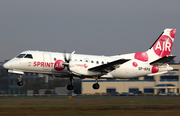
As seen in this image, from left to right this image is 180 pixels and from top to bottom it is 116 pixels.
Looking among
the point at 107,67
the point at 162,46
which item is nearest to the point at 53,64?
the point at 107,67

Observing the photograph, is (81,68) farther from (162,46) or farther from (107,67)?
(162,46)

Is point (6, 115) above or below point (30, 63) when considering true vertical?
below

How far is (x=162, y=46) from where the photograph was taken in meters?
32.3

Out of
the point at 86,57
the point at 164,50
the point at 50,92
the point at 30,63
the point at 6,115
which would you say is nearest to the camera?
the point at 6,115

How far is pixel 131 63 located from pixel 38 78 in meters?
38.1

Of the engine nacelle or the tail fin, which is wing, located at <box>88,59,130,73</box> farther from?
the tail fin

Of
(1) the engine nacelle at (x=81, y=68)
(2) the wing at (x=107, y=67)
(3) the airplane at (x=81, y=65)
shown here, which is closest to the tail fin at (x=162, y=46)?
(3) the airplane at (x=81, y=65)

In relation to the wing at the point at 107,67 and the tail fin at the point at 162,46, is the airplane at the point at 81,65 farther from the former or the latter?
the tail fin at the point at 162,46

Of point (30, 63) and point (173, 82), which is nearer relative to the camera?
point (30, 63)

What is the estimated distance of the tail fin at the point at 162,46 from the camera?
3209 centimetres

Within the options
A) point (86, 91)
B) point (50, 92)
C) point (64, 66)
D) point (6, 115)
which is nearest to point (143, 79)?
point (86, 91)

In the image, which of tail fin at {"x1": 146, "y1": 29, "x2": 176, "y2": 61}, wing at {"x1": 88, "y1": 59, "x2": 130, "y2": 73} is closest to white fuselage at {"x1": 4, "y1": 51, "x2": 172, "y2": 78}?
wing at {"x1": 88, "y1": 59, "x2": 130, "y2": 73}

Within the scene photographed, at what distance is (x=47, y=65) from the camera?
86.4ft

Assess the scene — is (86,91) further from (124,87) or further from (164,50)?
(164,50)
